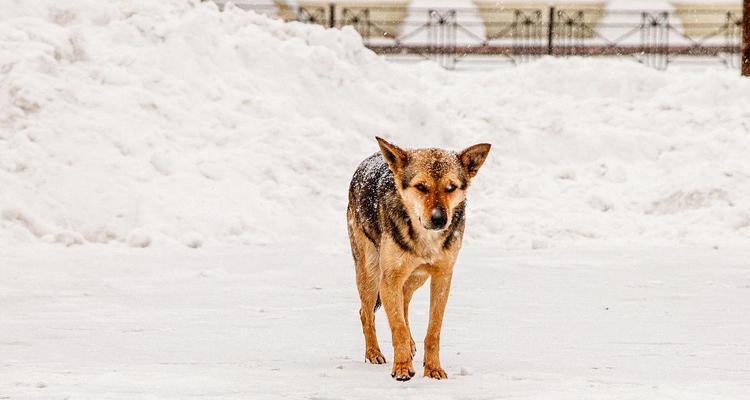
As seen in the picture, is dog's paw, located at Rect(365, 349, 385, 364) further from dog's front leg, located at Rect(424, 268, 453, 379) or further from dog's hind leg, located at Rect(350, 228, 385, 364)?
dog's front leg, located at Rect(424, 268, 453, 379)

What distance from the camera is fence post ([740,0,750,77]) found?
17906mm

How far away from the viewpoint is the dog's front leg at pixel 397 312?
16.9 ft

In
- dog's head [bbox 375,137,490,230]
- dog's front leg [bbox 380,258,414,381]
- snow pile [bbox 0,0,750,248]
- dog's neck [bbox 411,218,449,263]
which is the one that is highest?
dog's head [bbox 375,137,490,230]

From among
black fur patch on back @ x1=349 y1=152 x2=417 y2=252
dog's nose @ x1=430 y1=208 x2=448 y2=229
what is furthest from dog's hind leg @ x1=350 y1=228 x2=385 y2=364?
dog's nose @ x1=430 y1=208 x2=448 y2=229

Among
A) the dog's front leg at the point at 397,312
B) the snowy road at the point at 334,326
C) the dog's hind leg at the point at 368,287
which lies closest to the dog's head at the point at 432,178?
the dog's front leg at the point at 397,312

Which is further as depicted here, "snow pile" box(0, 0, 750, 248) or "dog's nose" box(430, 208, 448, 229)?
"snow pile" box(0, 0, 750, 248)

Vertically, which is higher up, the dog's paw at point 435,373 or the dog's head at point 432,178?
the dog's head at point 432,178

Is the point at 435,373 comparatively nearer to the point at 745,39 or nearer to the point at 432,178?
the point at 432,178

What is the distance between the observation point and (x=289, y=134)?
46.5ft

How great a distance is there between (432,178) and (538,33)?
21219 mm

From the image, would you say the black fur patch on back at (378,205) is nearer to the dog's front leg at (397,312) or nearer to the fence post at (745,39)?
the dog's front leg at (397,312)

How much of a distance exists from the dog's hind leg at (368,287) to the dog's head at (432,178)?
69 centimetres

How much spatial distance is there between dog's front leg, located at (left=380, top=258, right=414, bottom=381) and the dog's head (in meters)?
0.28

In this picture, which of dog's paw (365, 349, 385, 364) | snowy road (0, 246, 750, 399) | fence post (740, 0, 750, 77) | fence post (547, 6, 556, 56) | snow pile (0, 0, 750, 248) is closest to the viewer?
snowy road (0, 246, 750, 399)
